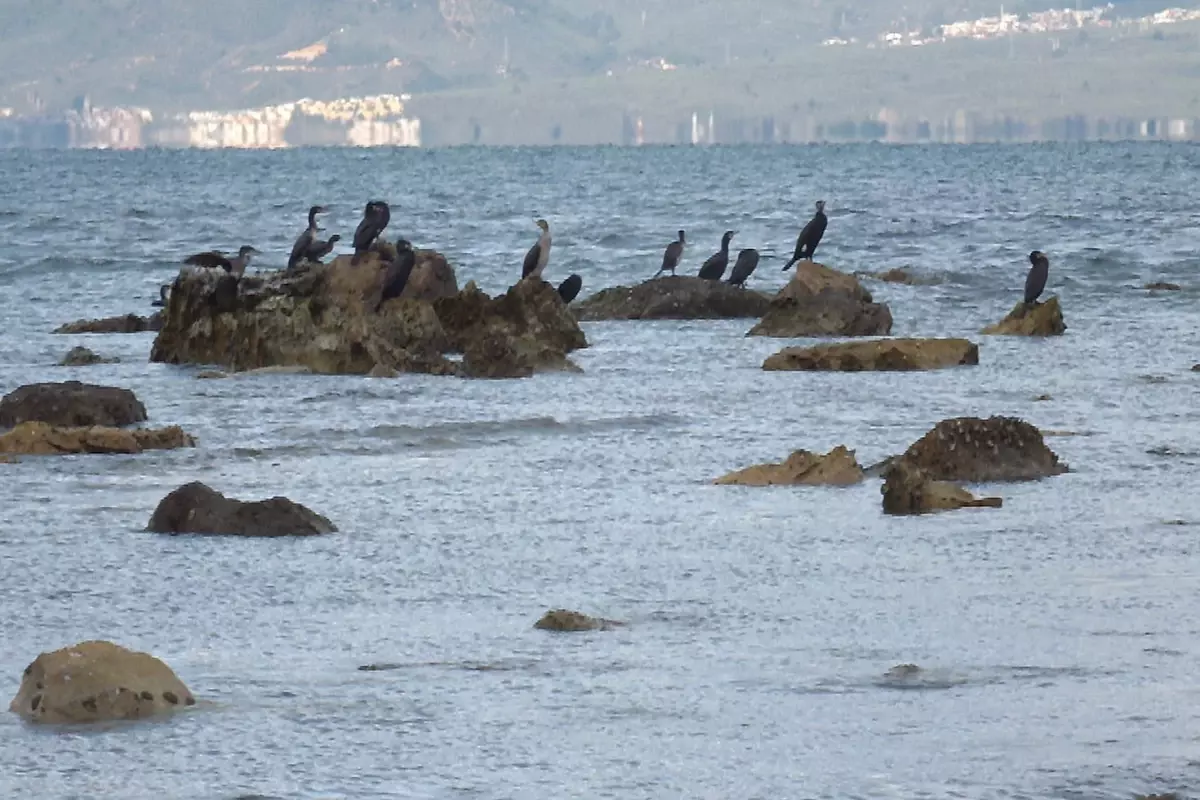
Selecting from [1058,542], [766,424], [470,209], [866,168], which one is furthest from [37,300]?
[866,168]

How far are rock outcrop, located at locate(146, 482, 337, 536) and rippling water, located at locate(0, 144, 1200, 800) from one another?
0.54 ft

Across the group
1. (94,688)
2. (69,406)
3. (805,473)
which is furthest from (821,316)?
(94,688)

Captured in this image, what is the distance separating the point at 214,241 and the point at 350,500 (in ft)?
150

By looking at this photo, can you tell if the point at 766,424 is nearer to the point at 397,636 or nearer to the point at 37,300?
the point at 397,636

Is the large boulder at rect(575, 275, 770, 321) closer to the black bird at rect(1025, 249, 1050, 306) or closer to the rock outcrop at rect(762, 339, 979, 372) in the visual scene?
the black bird at rect(1025, 249, 1050, 306)

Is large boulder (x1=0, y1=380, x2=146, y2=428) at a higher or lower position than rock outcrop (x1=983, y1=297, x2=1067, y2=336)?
higher

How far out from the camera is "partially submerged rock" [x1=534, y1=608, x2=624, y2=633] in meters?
9.53

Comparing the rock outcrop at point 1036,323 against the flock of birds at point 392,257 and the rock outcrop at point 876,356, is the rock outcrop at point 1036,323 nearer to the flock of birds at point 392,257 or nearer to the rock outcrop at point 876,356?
the flock of birds at point 392,257

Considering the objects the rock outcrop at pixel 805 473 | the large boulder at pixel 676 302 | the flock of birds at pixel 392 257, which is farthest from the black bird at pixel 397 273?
the rock outcrop at pixel 805 473

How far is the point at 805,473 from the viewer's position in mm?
13742

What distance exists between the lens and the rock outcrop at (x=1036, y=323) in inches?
1022

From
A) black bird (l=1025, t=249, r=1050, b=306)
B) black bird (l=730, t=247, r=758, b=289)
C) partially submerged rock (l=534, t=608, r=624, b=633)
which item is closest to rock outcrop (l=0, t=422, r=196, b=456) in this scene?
partially submerged rock (l=534, t=608, r=624, b=633)

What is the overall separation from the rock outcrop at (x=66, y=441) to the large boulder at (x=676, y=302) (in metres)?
14.2

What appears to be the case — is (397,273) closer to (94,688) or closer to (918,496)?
(918,496)
